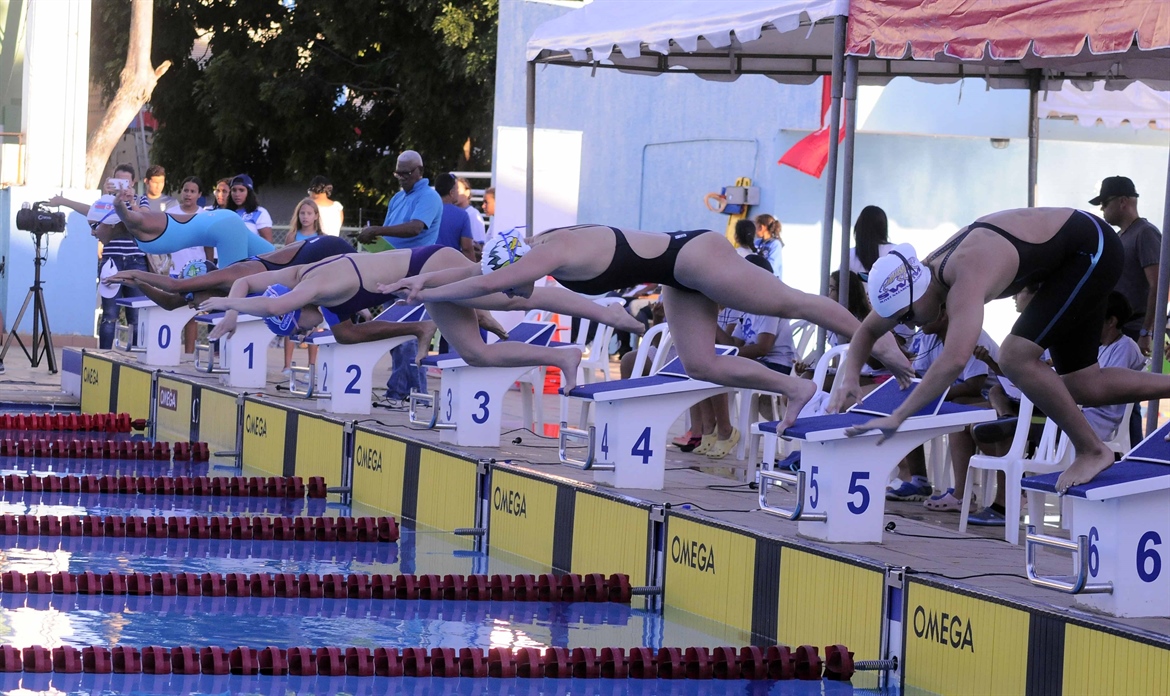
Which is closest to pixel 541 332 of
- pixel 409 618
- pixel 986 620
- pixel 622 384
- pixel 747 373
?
pixel 622 384

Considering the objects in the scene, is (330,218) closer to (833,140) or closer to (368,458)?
(368,458)

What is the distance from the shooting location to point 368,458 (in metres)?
7.93

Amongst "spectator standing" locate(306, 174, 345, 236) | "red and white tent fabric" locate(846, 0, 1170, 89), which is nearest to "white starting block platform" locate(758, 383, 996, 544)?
"red and white tent fabric" locate(846, 0, 1170, 89)

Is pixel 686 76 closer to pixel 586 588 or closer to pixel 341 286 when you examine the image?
pixel 341 286

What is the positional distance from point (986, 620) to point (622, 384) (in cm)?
242

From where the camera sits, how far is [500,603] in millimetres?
5660

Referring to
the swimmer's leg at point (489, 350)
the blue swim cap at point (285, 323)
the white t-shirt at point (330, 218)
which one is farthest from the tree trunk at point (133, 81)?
the swimmer's leg at point (489, 350)

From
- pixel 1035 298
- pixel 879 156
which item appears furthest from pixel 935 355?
pixel 879 156

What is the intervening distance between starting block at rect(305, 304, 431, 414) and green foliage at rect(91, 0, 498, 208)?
13.8 meters

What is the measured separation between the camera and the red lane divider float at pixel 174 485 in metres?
7.84

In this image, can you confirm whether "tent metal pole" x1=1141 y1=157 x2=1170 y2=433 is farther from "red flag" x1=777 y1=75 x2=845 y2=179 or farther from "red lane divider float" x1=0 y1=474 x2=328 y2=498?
"red flag" x1=777 y1=75 x2=845 y2=179

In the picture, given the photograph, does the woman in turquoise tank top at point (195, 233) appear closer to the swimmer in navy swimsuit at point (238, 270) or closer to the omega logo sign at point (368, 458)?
the swimmer in navy swimsuit at point (238, 270)

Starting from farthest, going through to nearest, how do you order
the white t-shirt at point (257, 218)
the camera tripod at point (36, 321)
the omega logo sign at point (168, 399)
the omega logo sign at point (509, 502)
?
the camera tripod at point (36, 321)
the white t-shirt at point (257, 218)
the omega logo sign at point (168, 399)
the omega logo sign at point (509, 502)

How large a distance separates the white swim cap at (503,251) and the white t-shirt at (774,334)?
195 centimetres
